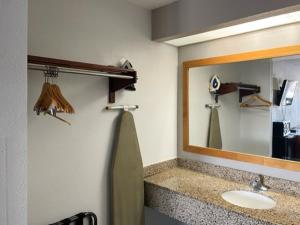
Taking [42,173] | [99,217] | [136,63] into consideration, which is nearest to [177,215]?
[99,217]

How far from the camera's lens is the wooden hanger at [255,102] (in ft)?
5.63

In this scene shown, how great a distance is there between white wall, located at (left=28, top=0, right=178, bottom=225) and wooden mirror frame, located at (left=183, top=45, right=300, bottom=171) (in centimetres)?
30

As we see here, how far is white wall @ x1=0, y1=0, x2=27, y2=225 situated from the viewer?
0.64 meters

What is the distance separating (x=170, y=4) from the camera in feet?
5.98

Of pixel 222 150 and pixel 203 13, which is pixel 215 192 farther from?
pixel 203 13

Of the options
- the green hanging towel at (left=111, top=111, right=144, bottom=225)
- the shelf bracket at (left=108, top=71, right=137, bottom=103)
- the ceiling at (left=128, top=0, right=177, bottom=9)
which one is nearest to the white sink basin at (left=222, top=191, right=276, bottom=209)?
the green hanging towel at (left=111, top=111, right=144, bottom=225)

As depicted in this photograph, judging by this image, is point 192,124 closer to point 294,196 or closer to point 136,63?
point 136,63

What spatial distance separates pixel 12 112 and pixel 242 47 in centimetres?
167

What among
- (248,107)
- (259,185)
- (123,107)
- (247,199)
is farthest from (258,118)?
(123,107)

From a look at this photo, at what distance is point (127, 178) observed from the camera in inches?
66.9

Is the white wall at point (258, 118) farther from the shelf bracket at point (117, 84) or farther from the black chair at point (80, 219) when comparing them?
the black chair at point (80, 219)

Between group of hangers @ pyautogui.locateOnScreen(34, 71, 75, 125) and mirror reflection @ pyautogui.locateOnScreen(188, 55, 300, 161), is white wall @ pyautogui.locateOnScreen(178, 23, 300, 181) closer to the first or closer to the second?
mirror reflection @ pyautogui.locateOnScreen(188, 55, 300, 161)

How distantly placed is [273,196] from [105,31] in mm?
1663

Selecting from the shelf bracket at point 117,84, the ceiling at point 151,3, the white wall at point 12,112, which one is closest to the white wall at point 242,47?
the ceiling at point 151,3
